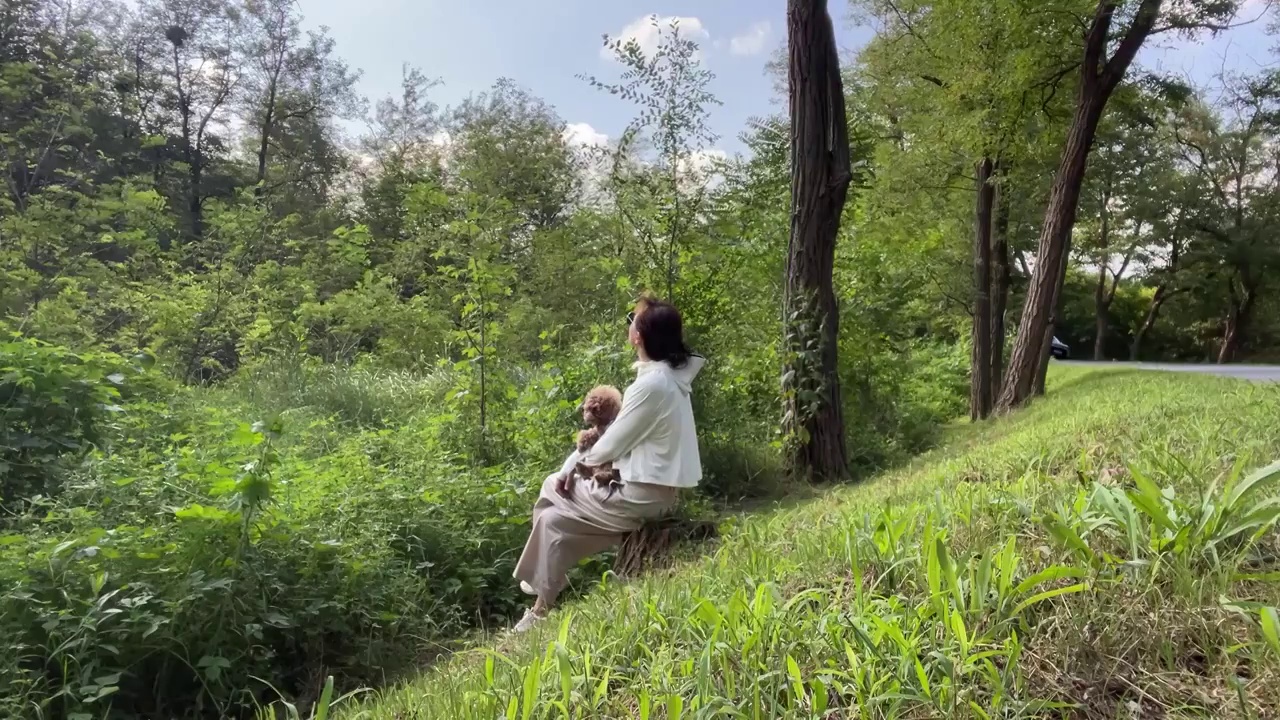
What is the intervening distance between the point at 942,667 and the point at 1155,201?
35366 millimetres

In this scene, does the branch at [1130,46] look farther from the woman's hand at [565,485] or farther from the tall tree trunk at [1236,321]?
the tall tree trunk at [1236,321]

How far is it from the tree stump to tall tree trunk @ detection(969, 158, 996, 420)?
9.65 meters

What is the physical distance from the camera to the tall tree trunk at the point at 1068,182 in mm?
9766

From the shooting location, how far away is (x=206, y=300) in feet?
37.1

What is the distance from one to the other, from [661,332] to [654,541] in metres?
1.17

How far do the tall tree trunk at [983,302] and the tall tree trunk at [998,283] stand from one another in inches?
21.8

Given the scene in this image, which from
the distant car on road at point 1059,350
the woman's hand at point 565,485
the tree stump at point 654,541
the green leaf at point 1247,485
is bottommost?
the tree stump at point 654,541

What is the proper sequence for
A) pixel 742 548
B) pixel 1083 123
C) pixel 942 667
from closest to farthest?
pixel 942 667
pixel 742 548
pixel 1083 123

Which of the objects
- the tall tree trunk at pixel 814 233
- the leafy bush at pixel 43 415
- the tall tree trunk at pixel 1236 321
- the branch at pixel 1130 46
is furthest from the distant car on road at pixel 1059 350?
the leafy bush at pixel 43 415

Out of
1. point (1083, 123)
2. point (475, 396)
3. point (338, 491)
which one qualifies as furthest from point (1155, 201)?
point (338, 491)

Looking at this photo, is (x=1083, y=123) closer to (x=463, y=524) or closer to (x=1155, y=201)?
(x=463, y=524)

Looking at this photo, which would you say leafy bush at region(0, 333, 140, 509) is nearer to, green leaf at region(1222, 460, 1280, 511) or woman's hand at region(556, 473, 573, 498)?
woman's hand at region(556, 473, 573, 498)

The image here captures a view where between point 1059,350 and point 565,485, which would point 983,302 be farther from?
point 1059,350

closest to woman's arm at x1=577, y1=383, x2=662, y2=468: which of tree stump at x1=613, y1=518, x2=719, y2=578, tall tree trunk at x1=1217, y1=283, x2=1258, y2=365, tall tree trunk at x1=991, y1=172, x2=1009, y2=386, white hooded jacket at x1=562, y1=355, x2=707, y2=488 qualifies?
white hooded jacket at x1=562, y1=355, x2=707, y2=488
